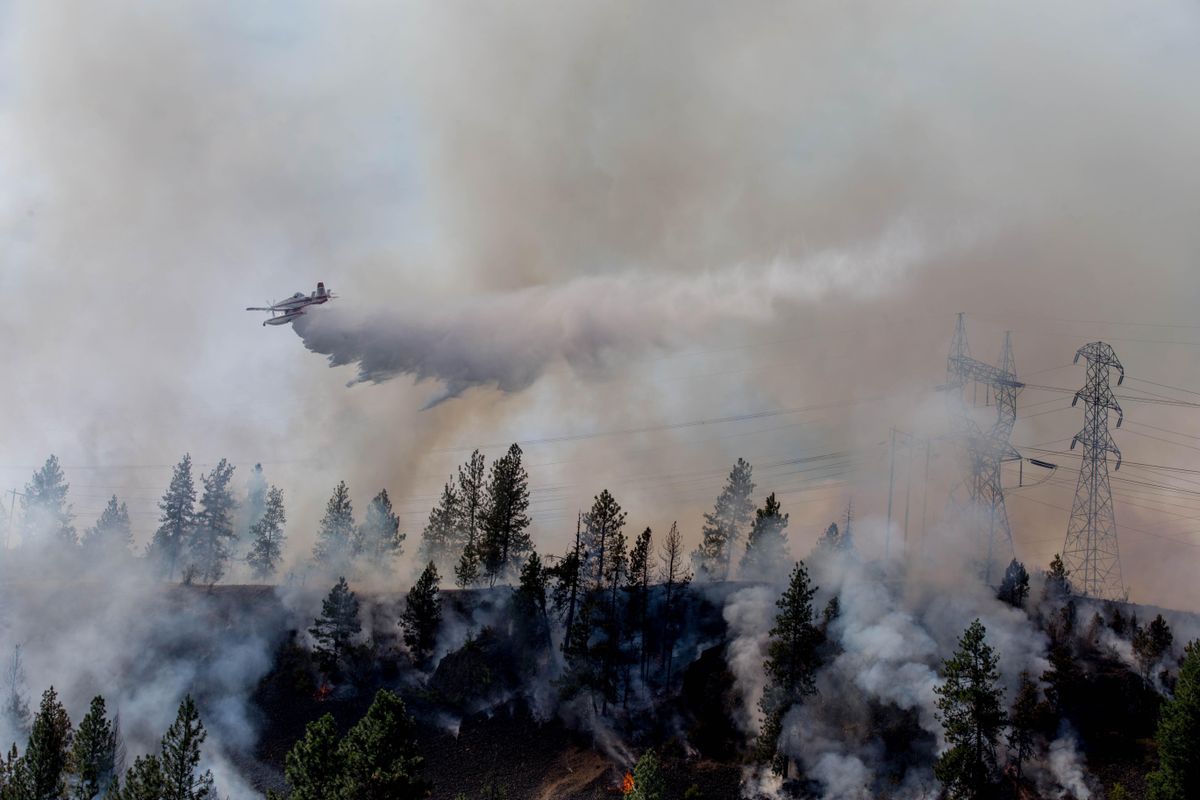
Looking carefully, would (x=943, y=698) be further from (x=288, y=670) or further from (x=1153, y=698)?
(x=288, y=670)

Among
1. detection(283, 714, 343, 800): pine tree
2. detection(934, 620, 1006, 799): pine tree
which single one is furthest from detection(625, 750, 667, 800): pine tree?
detection(934, 620, 1006, 799): pine tree

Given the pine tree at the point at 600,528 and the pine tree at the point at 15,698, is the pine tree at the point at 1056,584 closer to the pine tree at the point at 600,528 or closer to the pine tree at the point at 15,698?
the pine tree at the point at 600,528

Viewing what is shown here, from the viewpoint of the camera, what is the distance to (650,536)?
107m

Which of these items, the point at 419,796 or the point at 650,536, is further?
the point at 650,536

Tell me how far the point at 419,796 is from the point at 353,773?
4.50m

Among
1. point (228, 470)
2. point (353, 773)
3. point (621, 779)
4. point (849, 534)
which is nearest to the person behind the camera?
point (353, 773)

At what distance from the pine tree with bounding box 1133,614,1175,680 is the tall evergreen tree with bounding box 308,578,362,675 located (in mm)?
72299

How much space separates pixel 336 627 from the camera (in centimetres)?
10475

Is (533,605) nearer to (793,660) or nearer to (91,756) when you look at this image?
(793,660)

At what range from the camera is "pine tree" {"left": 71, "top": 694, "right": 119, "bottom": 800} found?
69.1 metres

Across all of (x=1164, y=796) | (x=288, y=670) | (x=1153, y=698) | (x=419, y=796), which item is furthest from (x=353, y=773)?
(x=1153, y=698)

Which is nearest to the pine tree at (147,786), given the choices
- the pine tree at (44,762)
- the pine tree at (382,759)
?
the pine tree at (44,762)

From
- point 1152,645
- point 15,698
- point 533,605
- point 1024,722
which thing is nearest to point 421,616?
point 533,605

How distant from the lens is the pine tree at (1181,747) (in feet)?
226
